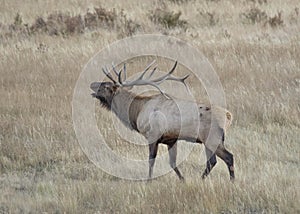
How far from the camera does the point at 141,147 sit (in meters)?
9.07

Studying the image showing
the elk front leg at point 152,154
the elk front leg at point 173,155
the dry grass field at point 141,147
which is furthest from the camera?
A: the elk front leg at point 173,155

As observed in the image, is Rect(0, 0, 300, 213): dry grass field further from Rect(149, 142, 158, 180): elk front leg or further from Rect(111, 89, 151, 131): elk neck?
Rect(111, 89, 151, 131): elk neck

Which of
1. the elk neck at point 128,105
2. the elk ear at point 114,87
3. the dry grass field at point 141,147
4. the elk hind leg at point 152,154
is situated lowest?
the dry grass field at point 141,147

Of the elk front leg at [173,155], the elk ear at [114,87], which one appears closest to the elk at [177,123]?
the elk front leg at [173,155]

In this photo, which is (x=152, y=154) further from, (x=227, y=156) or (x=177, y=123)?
(x=227, y=156)

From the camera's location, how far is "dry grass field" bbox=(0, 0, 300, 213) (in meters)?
6.84

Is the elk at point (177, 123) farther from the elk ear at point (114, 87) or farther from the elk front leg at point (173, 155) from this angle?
the elk ear at point (114, 87)

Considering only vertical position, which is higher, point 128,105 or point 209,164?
point 128,105

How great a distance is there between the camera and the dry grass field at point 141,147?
6.84 m

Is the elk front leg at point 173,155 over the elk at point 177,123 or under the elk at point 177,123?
under

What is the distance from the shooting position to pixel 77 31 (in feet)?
55.1

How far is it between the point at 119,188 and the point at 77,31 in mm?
10025

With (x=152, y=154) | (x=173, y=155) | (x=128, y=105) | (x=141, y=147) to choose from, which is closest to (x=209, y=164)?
(x=173, y=155)

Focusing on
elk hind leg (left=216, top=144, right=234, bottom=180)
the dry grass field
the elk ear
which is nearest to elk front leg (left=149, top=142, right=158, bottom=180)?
the dry grass field
